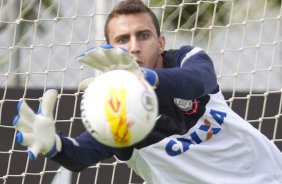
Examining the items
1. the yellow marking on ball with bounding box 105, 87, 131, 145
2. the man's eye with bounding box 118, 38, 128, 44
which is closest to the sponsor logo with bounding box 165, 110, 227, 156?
the man's eye with bounding box 118, 38, 128, 44

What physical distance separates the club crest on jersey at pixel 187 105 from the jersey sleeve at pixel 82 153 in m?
0.23

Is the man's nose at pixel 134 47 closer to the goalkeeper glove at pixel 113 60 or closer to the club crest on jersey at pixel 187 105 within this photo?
the club crest on jersey at pixel 187 105

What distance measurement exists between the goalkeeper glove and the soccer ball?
0.06 m

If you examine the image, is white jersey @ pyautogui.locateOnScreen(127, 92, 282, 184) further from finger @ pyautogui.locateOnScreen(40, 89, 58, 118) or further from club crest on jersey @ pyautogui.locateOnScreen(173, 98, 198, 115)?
finger @ pyautogui.locateOnScreen(40, 89, 58, 118)

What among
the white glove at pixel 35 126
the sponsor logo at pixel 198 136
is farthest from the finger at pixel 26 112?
the sponsor logo at pixel 198 136

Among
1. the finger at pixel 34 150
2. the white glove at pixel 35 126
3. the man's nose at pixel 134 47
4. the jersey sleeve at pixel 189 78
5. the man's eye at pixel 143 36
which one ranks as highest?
the man's eye at pixel 143 36

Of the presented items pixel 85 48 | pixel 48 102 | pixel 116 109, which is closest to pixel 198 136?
pixel 48 102

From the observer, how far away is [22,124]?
233 cm

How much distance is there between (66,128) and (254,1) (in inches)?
51.6

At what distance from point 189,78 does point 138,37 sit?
393mm

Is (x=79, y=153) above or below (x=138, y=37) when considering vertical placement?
below

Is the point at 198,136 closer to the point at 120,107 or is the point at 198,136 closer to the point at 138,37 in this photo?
the point at 138,37

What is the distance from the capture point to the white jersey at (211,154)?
2783mm

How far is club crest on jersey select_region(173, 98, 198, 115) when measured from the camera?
272 cm
